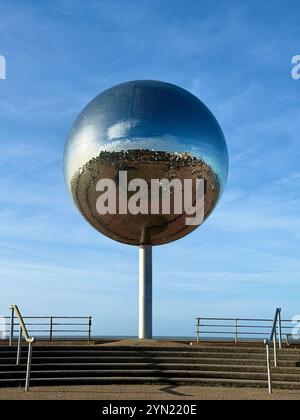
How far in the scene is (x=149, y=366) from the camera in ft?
36.7

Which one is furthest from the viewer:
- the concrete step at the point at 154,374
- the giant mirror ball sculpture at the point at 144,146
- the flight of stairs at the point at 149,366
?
the giant mirror ball sculpture at the point at 144,146

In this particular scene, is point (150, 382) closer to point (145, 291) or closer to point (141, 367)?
point (141, 367)

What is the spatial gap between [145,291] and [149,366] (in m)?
3.84

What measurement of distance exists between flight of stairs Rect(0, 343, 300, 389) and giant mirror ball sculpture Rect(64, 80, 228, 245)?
352 cm

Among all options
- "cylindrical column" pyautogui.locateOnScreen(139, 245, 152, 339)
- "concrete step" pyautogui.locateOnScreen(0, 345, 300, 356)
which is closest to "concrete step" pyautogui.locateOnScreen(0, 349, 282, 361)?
"concrete step" pyautogui.locateOnScreen(0, 345, 300, 356)

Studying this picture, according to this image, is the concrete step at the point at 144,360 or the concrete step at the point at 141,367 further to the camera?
the concrete step at the point at 144,360

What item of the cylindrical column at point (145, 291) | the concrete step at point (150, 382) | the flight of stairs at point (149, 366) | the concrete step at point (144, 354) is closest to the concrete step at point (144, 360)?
the flight of stairs at point (149, 366)

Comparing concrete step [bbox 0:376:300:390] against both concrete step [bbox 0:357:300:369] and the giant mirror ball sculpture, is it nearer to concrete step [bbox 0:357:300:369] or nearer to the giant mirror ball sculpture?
concrete step [bbox 0:357:300:369]

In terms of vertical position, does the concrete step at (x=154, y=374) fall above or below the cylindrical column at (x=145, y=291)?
below

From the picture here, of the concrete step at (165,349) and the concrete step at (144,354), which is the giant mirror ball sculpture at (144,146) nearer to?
the concrete step at (165,349)

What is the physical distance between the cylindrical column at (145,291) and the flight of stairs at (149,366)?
246 cm

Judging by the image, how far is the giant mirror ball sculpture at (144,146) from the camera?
1275cm
